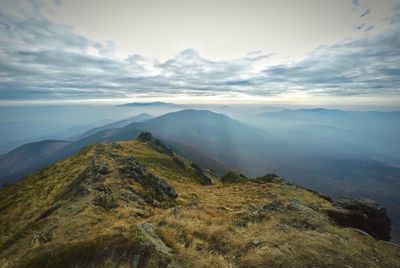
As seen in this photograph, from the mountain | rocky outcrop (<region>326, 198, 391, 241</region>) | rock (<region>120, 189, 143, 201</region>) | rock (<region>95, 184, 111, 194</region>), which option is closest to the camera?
the mountain

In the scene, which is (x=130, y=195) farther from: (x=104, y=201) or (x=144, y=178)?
(x=144, y=178)

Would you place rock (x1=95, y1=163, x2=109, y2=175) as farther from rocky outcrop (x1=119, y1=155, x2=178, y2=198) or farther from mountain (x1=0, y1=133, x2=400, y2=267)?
rocky outcrop (x1=119, y1=155, x2=178, y2=198)

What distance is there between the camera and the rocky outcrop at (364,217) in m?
21.6

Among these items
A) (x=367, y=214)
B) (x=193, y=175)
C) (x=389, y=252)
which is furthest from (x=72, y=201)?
(x=193, y=175)

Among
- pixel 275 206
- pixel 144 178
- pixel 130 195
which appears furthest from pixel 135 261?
pixel 144 178

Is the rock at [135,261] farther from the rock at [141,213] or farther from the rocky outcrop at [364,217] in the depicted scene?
the rocky outcrop at [364,217]

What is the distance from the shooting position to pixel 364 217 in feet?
73.7

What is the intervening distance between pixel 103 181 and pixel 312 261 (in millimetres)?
24913

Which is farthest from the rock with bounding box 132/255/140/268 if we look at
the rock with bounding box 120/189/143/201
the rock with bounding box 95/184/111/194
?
the rock with bounding box 95/184/111/194

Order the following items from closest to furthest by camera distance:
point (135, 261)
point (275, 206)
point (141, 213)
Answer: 1. point (135, 261)
2. point (275, 206)
3. point (141, 213)

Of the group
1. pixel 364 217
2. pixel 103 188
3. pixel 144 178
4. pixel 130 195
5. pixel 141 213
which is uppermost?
pixel 103 188

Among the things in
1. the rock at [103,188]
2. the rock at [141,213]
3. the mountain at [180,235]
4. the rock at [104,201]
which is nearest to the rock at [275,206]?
the mountain at [180,235]

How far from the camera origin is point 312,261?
1089 cm

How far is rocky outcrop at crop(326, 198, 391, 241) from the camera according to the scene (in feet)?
70.8
